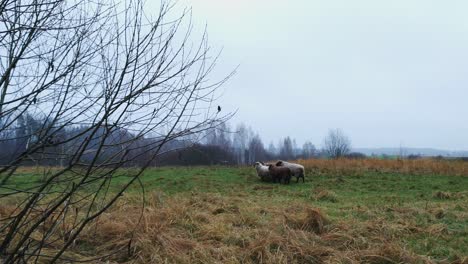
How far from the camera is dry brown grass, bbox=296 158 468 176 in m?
18.8

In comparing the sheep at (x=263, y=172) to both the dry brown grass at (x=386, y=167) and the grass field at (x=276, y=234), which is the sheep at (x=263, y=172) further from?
the grass field at (x=276, y=234)

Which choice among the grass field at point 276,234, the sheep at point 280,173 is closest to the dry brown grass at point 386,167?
the sheep at point 280,173

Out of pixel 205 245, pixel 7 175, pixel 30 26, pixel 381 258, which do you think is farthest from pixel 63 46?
pixel 381 258

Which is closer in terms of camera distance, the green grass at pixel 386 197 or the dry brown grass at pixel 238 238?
the dry brown grass at pixel 238 238

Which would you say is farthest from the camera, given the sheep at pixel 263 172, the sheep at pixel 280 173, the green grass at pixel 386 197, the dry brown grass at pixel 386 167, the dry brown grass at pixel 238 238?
the dry brown grass at pixel 386 167

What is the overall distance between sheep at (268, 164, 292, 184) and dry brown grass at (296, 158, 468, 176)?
12.7 ft

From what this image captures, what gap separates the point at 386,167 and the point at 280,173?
7252mm

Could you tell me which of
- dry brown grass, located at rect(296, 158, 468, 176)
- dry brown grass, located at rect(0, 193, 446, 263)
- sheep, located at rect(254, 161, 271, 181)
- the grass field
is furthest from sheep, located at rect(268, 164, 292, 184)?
dry brown grass, located at rect(0, 193, 446, 263)

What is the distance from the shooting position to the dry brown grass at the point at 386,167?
1884 cm

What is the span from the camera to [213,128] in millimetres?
2590

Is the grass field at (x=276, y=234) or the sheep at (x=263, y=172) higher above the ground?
the sheep at (x=263, y=172)

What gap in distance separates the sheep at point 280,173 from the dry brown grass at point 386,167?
3868 mm

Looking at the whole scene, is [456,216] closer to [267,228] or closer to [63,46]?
[267,228]

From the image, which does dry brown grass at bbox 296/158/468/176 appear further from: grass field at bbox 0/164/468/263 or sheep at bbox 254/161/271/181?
grass field at bbox 0/164/468/263
